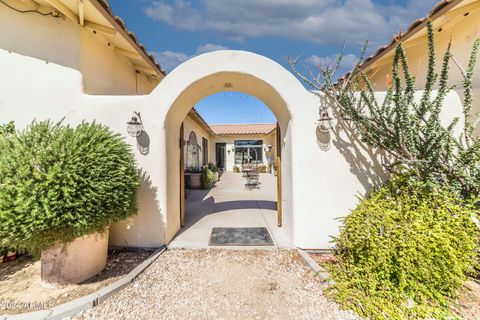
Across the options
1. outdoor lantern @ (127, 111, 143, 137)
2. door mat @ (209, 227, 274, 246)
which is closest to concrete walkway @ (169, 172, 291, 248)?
door mat @ (209, 227, 274, 246)

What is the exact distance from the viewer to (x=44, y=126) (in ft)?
10.2

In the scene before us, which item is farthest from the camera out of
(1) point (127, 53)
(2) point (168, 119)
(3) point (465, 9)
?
(1) point (127, 53)

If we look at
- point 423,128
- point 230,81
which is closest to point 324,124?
point 423,128

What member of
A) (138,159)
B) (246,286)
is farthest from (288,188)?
(138,159)

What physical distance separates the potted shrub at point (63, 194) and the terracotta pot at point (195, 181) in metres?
8.47

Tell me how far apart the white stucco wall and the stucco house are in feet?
0.07

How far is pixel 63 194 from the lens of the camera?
9.21ft

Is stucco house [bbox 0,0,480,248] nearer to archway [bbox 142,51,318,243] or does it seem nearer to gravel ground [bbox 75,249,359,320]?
archway [bbox 142,51,318,243]

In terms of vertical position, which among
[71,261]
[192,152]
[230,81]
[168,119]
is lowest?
[71,261]

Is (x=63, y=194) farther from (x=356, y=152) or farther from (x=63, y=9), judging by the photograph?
(x=356, y=152)

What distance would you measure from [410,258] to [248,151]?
20.1 meters

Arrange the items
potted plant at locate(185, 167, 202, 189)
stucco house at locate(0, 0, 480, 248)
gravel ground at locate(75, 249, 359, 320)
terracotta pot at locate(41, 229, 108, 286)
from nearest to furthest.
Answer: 1. gravel ground at locate(75, 249, 359, 320)
2. terracotta pot at locate(41, 229, 108, 286)
3. stucco house at locate(0, 0, 480, 248)
4. potted plant at locate(185, 167, 202, 189)

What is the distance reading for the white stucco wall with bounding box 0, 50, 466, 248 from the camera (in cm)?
419

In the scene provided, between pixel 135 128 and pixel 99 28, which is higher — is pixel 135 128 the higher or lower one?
the lower one
